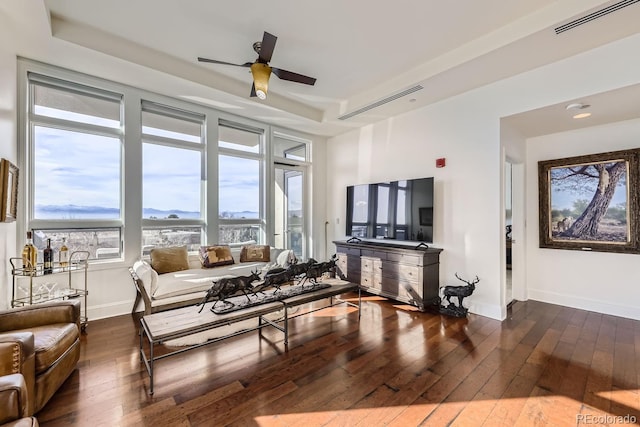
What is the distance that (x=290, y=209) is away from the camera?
5906 millimetres

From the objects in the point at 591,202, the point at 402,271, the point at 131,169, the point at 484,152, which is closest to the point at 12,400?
the point at 131,169

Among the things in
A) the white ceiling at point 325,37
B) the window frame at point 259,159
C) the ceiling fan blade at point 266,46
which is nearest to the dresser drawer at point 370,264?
the window frame at point 259,159

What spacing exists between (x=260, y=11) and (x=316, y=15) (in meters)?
0.55

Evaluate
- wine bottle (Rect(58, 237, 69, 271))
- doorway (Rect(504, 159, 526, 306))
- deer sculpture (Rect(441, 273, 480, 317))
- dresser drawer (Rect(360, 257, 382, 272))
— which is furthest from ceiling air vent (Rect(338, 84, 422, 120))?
wine bottle (Rect(58, 237, 69, 271))

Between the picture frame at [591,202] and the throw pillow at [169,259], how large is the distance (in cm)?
534

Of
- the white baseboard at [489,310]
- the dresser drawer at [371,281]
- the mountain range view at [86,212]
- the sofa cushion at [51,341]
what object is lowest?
the white baseboard at [489,310]

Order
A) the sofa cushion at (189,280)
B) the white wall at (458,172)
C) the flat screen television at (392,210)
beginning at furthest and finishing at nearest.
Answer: the flat screen television at (392,210) < the white wall at (458,172) < the sofa cushion at (189,280)

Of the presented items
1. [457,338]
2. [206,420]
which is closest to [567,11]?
[457,338]

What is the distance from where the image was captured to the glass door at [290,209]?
5699 mm

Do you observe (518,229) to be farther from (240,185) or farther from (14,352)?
(14,352)

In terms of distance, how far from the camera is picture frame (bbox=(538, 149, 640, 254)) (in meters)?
3.59

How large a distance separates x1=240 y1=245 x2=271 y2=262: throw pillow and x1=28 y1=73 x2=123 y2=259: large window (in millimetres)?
1719

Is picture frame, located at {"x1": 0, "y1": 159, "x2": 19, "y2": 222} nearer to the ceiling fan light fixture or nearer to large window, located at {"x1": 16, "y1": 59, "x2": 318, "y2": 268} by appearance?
large window, located at {"x1": 16, "y1": 59, "x2": 318, "y2": 268}

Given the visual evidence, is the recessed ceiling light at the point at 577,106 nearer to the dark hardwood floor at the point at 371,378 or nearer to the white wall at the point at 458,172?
the white wall at the point at 458,172
